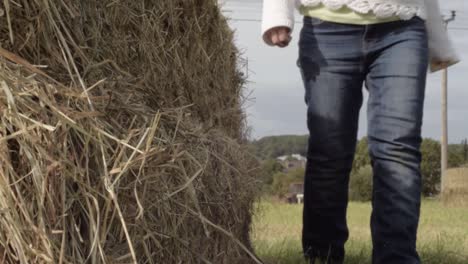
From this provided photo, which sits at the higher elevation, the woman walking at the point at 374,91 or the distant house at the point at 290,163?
the woman walking at the point at 374,91

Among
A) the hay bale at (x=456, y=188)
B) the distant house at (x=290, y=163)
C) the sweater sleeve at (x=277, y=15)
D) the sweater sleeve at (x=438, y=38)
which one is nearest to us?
the sweater sleeve at (x=277, y=15)

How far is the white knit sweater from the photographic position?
3.01 metres

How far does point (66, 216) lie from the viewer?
5.65 ft

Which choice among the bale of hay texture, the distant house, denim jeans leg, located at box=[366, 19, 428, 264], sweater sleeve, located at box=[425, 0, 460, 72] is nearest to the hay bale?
the distant house

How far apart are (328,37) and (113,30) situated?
1019 millimetres

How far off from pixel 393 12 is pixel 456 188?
1707cm

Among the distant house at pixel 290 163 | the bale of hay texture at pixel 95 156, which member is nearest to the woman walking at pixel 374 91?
the bale of hay texture at pixel 95 156

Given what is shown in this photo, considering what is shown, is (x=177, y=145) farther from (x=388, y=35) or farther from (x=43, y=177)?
(x=388, y=35)

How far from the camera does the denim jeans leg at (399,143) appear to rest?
9.57 feet

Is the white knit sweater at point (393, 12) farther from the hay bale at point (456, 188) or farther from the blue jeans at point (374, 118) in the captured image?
the hay bale at point (456, 188)

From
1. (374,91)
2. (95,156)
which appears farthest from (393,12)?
(95,156)

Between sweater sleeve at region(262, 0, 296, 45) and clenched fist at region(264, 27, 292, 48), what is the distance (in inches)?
0.7

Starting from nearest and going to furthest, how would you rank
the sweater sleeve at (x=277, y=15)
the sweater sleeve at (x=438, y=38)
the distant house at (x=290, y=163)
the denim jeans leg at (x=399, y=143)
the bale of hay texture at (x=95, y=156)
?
the bale of hay texture at (x=95, y=156) → the denim jeans leg at (x=399, y=143) → the sweater sleeve at (x=277, y=15) → the sweater sleeve at (x=438, y=38) → the distant house at (x=290, y=163)

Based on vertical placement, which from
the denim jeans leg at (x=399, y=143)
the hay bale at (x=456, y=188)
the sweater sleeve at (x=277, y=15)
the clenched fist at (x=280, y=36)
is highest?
the sweater sleeve at (x=277, y=15)
